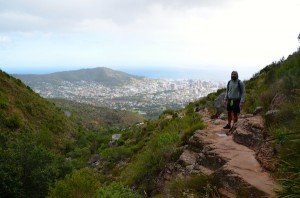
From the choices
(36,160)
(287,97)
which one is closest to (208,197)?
(287,97)

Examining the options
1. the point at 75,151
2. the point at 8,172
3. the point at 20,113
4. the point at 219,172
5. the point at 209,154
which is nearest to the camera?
the point at 219,172

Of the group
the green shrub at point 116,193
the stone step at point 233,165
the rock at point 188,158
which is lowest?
the green shrub at point 116,193

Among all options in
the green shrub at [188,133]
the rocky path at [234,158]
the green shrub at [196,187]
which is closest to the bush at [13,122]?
the green shrub at [188,133]

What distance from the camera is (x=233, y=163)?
6.81 m

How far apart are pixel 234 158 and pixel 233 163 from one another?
1.33 feet

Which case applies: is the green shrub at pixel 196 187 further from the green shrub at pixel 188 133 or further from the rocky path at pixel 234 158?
the green shrub at pixel 188 133

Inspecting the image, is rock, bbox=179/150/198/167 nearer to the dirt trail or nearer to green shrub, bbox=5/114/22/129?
the dirt trail

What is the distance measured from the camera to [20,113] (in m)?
29.0

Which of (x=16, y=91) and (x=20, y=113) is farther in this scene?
(x=16, y=91)

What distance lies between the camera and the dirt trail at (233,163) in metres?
5.77

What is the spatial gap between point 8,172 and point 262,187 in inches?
480

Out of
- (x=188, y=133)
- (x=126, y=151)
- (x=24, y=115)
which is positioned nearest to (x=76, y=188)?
(x=188, y=133)

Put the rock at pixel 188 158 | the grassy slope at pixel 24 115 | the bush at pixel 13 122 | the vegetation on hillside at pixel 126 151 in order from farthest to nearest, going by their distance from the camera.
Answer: the grassy slope at pixel 24 115 < the bush at pixel 13 122 < the rock at pixel 188 158 < the vegetation on hillside at pixel 126 151

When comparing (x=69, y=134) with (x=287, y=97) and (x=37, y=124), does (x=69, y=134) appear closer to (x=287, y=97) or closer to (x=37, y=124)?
(x=37, y=124)
